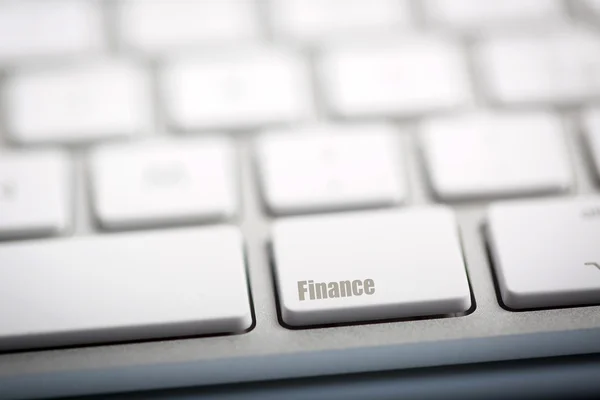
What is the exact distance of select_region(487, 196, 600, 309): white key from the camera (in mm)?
274

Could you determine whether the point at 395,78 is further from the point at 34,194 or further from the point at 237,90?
the point at 34,194

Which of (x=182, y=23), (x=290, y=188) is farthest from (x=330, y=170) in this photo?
(x=182, y=23)

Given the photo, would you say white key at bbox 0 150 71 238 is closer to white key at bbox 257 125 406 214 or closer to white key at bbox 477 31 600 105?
white key at bbox 257 125 406 214

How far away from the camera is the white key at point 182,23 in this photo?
1.16ft

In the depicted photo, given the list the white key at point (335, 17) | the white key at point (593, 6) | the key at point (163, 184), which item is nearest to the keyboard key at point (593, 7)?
the white key at point (593, 6)

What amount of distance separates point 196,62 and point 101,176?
9cm

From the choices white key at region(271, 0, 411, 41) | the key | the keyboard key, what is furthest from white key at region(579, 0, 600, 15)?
the key

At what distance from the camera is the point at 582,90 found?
1.10ft

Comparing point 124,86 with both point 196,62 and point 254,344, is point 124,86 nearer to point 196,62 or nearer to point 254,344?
point 196,62

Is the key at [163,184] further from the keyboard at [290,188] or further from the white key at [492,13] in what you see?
the white key at [492,13]

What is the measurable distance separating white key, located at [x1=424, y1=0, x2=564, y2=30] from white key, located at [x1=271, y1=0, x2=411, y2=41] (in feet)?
0.07

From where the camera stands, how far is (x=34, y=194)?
302 mm

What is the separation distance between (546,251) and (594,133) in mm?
79

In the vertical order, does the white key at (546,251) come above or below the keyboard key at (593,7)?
below
